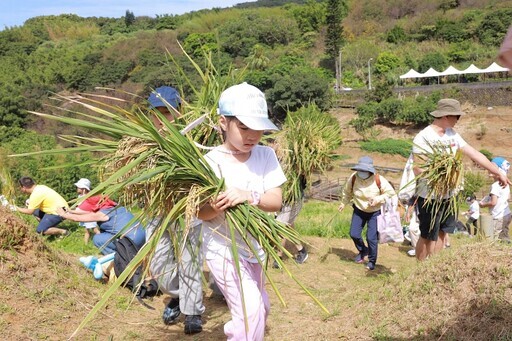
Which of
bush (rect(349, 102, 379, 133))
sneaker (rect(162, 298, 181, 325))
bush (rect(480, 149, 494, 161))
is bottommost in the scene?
bush (rect(480, 149, 494, 161))

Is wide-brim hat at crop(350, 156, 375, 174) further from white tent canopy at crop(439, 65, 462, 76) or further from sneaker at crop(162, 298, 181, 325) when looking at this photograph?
white tent canopy at crop(439, 65, 462, 76)

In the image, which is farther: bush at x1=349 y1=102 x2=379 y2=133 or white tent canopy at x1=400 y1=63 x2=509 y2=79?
white tent canopy at x1=400 y1=63 x2=509 y2=79

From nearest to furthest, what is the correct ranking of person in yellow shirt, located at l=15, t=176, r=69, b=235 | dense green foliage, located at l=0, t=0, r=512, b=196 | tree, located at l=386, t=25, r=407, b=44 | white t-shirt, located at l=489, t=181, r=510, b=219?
white t-shirt, located at l=489, t=181, r=510, b=219, person in yellow shirt, located at l=15, t=176, r=69, b=235, dense green foliage, located at l=0, t=0, r=512, b=196, tree, located at l=386, t=25, r=407, b=44

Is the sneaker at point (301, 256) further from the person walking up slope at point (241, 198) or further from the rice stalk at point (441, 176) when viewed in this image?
the person walking up slope at point (241, 198)

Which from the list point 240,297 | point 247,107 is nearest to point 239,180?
point 247,107

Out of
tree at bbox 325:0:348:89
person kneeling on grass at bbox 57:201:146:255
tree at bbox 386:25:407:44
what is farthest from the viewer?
tree at bbox 386:25:407:44

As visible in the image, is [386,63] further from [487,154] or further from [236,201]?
[236,201]

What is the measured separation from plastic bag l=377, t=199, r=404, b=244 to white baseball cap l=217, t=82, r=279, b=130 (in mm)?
3870

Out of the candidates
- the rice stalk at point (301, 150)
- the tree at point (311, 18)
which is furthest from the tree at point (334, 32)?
the rice stalk at point (301, 150)

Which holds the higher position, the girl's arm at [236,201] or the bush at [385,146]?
the girl's arm at [236,201]

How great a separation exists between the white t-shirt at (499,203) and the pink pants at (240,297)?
6005 millimetres

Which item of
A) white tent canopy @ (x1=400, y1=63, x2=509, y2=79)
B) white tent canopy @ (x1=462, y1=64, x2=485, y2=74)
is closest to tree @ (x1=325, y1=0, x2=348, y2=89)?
white tent canopy @ (x1=400, y1=63, x2=509, y2=79)

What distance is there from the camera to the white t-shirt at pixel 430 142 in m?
4.93

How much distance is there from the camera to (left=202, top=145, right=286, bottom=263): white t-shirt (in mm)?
3066
